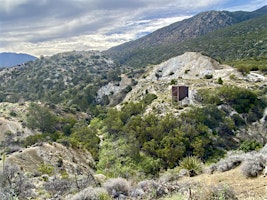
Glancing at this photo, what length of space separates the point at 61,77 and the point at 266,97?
3720 inches

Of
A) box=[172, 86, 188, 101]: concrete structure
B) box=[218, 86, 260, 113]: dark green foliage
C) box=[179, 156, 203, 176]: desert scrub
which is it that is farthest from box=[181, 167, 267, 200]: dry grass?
box=[172, 86, 188, 101]: concrete structure

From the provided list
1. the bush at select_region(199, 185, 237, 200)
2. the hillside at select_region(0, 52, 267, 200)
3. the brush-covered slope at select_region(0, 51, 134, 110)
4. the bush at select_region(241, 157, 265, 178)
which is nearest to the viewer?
the bush at select_region(199, 185, 237, 200)

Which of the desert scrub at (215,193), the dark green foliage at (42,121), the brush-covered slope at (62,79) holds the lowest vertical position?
the brush-covered slope at (62,79)

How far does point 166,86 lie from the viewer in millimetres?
53469

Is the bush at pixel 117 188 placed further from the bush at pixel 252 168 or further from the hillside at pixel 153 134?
the hillside at pixel 153 134

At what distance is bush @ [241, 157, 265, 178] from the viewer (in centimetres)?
961

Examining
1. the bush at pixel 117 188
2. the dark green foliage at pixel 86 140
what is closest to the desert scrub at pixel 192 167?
the bush at pixel 117 188

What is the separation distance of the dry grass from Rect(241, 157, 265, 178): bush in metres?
0.20

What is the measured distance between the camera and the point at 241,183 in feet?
30.4

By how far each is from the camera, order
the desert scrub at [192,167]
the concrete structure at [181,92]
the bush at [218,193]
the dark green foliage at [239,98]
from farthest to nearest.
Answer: the concrete structure at [181,92]
the dark green foliage at [239,98]
the desert scrub at [192,167]
the bush at [218,193]

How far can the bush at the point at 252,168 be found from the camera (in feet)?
31.5

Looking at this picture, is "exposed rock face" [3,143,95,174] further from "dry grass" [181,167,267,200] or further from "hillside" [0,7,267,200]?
"dry grass" [181,167,267,200]

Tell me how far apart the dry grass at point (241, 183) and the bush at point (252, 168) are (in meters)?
0.20

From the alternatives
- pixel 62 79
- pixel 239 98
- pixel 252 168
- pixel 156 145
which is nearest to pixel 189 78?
pixel 239 98
